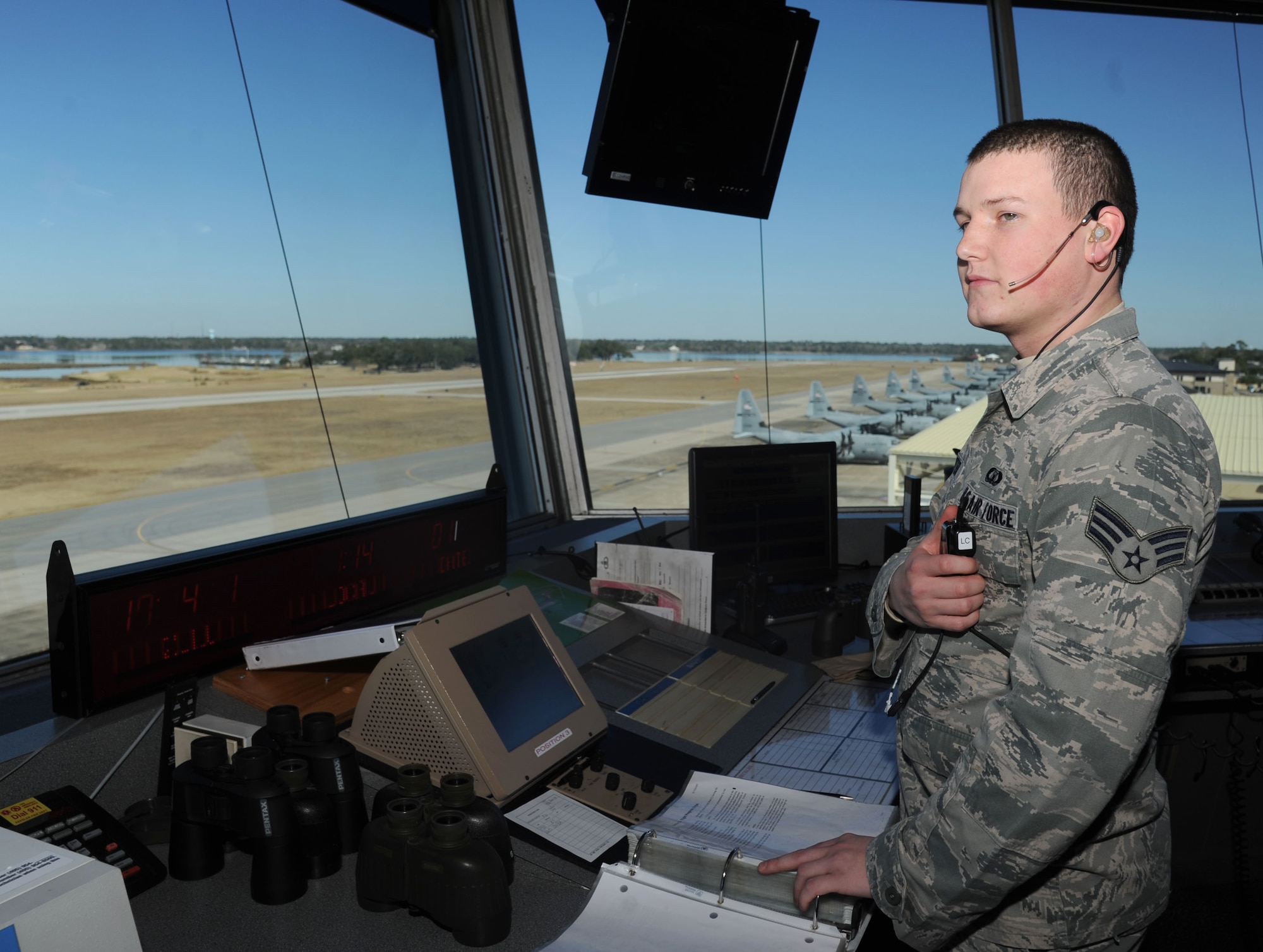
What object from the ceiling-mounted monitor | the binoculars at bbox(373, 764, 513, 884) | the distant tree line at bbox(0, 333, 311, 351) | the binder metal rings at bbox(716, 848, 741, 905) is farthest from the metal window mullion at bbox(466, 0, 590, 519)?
the binder metal rings at bbox(716, 848, 741, 905)

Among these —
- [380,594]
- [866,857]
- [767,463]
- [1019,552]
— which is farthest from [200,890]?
[767,463]

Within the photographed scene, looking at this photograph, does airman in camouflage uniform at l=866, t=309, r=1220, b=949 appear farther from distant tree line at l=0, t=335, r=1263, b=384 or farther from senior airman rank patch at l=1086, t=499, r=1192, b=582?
distant tree line at l=0, t=335, r=1263, b=384

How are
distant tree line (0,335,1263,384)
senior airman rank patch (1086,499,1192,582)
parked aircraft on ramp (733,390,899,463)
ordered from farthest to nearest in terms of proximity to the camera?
parked aircraft on ramp (733,390,899,463) < distant tree line (0,335,1263,384) < senior airman rank patch (1086,499,1192,582)

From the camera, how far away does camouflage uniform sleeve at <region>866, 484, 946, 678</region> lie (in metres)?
1.26

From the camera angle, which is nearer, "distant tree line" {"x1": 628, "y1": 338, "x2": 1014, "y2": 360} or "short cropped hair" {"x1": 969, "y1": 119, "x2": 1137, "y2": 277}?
"short cropped hair" {"x1": 969, "y1": 119, "x2": 1137, "y2": 277}

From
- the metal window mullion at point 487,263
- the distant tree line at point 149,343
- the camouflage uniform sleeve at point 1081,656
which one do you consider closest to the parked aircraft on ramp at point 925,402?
the metal window mullion at point 487,263

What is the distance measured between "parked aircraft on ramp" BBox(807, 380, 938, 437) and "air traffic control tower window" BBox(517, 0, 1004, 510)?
3 cm

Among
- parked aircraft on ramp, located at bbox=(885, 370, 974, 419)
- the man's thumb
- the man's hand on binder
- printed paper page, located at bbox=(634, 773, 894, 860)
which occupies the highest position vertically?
the man's thumb

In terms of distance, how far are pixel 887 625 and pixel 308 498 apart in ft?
7.68

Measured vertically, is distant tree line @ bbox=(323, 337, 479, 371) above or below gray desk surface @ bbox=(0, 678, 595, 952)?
above

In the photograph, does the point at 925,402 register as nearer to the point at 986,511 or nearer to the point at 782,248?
the point at 782,248

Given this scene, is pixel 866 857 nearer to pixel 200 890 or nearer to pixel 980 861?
pixel 980 861

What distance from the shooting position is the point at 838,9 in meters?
3.14

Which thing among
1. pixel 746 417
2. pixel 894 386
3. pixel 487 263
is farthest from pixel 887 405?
pixel 487 263
